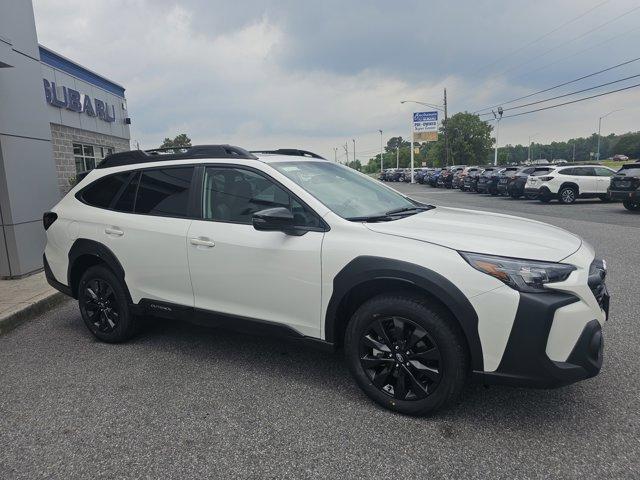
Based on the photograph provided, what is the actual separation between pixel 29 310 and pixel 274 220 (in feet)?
13.0

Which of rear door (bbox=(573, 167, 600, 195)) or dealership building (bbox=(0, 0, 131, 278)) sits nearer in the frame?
dealership building (bbox=(0, 0, 131, 278))

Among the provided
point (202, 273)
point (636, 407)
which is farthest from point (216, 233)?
point (636, 407)

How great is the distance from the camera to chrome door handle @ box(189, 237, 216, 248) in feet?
11.3

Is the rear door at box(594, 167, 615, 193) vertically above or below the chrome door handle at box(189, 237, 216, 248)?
below

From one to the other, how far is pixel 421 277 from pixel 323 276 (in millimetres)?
662

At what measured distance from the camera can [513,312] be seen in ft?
8.10

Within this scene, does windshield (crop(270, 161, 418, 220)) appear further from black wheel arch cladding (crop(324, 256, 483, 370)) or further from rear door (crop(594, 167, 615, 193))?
rear door (crop(594, 167, 615, 193))

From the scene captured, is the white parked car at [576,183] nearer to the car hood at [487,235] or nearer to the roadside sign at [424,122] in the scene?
the car hood at [487,235]

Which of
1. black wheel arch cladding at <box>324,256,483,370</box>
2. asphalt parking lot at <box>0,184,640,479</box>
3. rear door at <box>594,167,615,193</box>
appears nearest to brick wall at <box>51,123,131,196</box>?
asphalt parking lot at <box>0,184,640,479</box>

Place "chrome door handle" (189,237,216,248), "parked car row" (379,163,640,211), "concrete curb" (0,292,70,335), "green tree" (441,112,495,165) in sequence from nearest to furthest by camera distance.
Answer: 1. "chrome door handle" (189,237,216,248)
2. "concrete curb" (0,292,70,335)
3. "parked car row" (379,163,640,211)
4. "green tree" (441,112,495,165)

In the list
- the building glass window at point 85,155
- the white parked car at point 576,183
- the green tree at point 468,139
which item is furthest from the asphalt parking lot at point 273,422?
the green tree at point 468,139

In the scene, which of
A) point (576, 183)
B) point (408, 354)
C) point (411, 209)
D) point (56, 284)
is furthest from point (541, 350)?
point (576, 183)

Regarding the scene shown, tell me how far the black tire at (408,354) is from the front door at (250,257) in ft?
1.17

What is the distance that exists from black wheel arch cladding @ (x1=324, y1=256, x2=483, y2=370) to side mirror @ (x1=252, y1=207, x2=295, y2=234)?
1.58 feet
